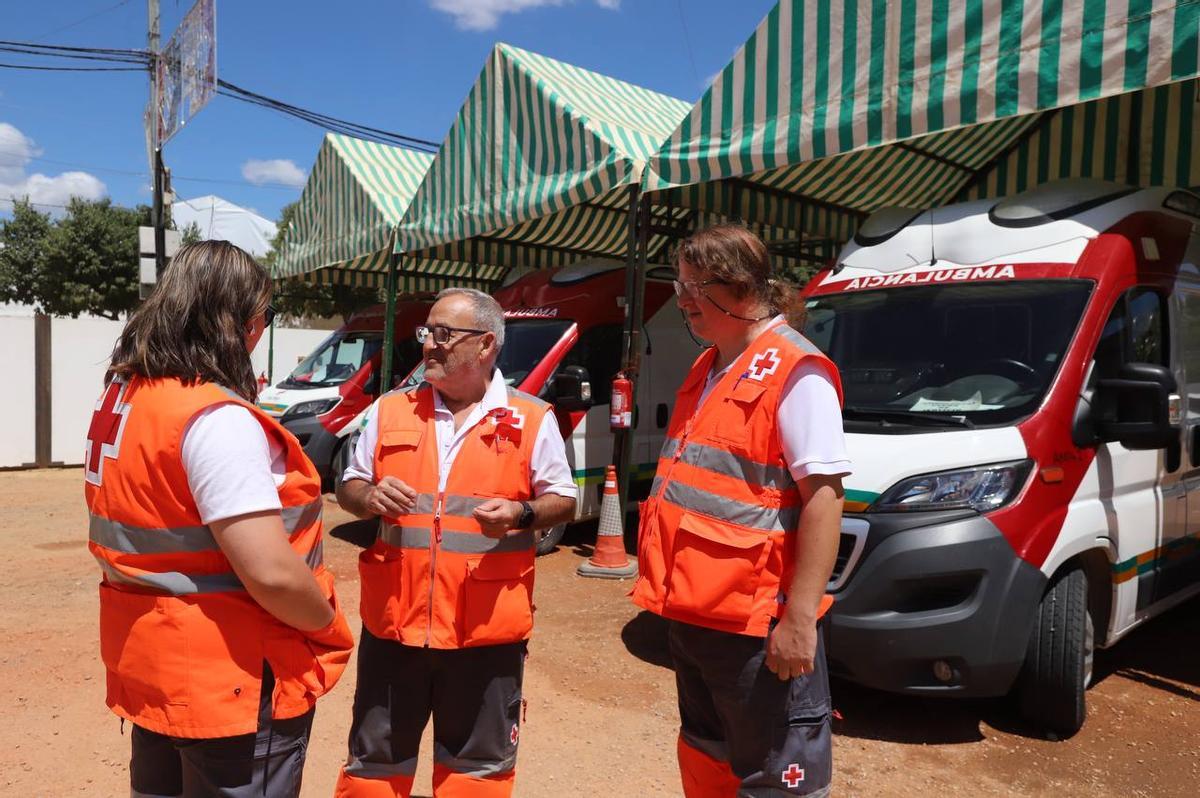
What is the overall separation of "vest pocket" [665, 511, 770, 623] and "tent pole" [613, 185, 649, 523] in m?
4.87

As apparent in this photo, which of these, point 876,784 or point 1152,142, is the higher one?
point 1152,142

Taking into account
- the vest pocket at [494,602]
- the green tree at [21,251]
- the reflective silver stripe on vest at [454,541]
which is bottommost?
the vest pocket at [494,602]

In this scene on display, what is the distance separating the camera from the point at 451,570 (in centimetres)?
249

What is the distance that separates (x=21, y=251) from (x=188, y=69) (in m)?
24.0

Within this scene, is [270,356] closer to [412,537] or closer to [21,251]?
[412,537]

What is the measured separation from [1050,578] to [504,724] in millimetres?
2486

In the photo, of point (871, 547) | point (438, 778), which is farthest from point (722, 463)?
point (871, 547)

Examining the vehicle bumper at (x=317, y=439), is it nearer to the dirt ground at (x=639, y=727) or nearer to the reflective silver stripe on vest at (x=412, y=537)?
the dirt ground at (x=639, y=727)

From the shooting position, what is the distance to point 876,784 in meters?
3.53

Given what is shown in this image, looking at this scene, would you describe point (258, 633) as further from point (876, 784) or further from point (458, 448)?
point (876, 784)

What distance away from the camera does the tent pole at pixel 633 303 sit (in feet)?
23.3

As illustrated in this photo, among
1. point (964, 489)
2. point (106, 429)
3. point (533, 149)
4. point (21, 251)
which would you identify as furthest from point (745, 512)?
point (21, 251)

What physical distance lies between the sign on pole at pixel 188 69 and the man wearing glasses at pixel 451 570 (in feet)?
45.8

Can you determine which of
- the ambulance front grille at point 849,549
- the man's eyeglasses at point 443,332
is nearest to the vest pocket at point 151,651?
the man's eyeglasses at point 443,332
